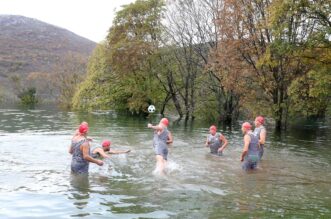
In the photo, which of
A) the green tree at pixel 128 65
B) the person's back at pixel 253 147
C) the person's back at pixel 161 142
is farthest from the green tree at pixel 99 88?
the person's back at pixel 253 147

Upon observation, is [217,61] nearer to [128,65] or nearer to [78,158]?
[128,65]

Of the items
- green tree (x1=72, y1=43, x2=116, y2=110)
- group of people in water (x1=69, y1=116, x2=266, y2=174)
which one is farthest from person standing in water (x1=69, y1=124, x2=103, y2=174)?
green tree (x1=72, y1=43, x2=116, y2=110)

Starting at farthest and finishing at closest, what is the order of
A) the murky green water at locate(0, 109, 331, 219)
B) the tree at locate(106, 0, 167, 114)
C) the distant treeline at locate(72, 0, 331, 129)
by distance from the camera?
1. the tree at locate(106, 0, 167, 114)
2. the distant treeline at locate(72, 0, 331, 129)
3. the murky green water at locate(0, 109, 331, 219)

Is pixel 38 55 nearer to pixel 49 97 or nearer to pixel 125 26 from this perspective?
pixel 49 97

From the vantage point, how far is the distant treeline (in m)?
26.1

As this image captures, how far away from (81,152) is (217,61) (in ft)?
84.2

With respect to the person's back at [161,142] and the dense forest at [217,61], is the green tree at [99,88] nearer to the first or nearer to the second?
the dense forest at [217,61]

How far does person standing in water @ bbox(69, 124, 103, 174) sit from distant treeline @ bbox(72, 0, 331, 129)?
15773 mm

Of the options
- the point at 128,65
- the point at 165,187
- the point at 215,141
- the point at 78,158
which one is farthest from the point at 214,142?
the point at 128,65

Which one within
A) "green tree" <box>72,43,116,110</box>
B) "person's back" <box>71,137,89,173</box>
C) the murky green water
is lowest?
the murky green water

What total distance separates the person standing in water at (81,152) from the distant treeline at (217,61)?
621 inches

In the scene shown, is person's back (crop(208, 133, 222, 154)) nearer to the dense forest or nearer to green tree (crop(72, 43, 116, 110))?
the dense forest

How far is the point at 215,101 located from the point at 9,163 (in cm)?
3160

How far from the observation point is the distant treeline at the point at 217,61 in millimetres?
26094
